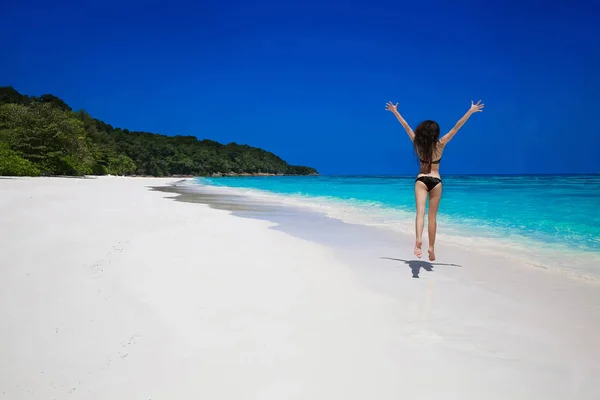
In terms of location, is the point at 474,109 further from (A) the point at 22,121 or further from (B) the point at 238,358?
(A) the point at 22,121

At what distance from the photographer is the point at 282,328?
10.4ft

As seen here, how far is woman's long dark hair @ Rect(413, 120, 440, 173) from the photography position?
199 inches

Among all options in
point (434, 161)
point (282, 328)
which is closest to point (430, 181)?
point (434, 161)

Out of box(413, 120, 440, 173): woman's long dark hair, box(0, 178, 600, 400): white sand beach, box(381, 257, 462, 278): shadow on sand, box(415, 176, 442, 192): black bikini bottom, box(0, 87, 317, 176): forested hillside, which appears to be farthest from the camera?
box(0, 87, 317, 176): forested hillside

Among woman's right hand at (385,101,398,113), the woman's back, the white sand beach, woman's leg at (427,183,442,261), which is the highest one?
woman's right hand at (385,101,398,113)

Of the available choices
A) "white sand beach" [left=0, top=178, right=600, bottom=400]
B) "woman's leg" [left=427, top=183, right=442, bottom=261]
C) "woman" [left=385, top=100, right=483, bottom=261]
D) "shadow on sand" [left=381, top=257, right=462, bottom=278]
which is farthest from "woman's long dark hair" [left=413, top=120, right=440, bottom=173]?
"white sand beach" [left=0, top=178, right=600, bottom=400]

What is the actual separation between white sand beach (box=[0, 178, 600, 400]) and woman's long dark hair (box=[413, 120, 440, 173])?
5.00 feet

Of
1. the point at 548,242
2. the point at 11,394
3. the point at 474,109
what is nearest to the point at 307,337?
the point at 11,394

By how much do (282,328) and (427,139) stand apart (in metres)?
3.16

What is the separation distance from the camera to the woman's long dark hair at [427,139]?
5.05 m

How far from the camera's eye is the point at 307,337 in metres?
3.01

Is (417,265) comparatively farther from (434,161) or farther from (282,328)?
(282,328)

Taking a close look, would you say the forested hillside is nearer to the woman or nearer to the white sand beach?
the white sand beach

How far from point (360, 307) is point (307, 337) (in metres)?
0.91
